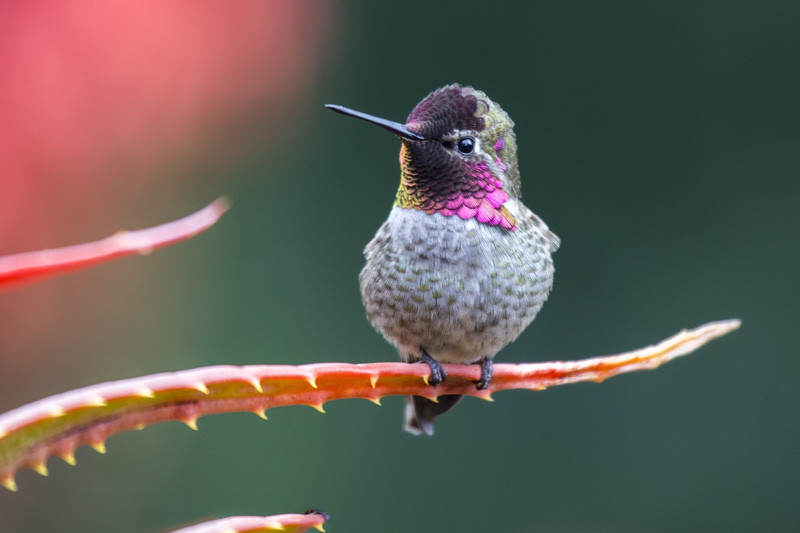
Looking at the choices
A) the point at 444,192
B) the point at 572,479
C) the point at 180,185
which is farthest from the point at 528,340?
the point at 444,192

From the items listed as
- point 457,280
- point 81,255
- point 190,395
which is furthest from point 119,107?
point 81,255

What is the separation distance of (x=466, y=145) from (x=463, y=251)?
0.63 ft

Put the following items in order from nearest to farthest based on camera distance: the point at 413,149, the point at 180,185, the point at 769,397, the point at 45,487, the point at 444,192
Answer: the point at 413,149, the point at 444,192, the point at 45,487, the point at 180,185, the point at 769,397

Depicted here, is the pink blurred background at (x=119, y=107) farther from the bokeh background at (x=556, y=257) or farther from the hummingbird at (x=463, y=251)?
the hummingbird at (x=463, y=251)

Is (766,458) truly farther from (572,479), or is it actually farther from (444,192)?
(444,192)

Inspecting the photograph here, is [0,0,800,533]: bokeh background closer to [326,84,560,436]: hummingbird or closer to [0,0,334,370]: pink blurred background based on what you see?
[0,0,334,370]: pink blurred background

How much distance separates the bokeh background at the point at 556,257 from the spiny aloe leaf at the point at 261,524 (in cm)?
248

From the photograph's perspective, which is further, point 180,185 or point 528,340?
point 528,340

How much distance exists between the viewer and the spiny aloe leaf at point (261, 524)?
62cm

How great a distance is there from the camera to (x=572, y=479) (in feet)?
10.9

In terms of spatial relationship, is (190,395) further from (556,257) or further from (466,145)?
(556,257)

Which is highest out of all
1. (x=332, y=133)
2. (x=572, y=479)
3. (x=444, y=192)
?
(x=332, y=133)

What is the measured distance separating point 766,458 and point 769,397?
0.24 m

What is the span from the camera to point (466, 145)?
4.55 ft
